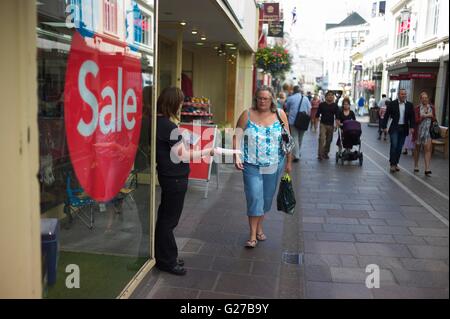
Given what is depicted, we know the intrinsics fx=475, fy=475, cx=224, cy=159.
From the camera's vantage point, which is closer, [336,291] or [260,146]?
[336,291]

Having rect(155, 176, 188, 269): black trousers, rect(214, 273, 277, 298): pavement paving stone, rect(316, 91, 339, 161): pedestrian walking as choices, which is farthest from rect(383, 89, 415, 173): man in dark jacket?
rect(155, 176, 188, 269): black trousers

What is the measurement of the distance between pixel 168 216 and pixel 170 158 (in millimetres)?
532

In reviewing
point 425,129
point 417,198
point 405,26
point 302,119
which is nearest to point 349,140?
point 302,119

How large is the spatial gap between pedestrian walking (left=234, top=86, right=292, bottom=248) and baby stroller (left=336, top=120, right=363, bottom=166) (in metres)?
6.67

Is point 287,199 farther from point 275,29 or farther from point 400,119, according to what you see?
point 275,29

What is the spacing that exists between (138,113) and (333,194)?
4.87 meters

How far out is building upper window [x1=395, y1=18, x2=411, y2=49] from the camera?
902 inches

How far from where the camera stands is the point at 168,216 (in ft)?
13.7

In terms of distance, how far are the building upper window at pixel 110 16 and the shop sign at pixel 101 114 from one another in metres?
0.16

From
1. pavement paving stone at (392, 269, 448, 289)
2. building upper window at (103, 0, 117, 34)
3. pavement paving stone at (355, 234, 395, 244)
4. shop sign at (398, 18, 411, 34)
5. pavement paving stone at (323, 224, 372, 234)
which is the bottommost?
pavement paving stone at (323, 224, 372, 234)

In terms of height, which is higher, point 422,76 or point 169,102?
point 422,76

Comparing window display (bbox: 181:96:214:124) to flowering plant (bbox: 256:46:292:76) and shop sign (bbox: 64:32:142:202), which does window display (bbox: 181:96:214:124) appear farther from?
flowering plant (bbox: 256:46:292:76)

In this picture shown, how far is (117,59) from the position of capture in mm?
3621
